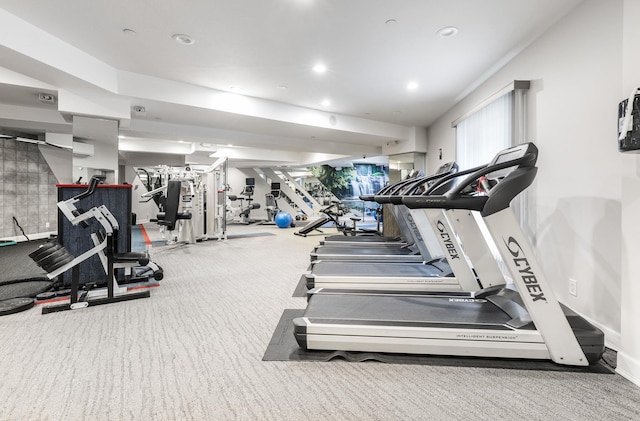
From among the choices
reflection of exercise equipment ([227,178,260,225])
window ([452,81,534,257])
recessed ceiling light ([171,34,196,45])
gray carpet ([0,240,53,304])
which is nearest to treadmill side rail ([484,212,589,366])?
window ([452,81,534,257])

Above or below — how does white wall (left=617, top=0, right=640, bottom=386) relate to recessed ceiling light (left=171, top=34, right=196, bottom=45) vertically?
below

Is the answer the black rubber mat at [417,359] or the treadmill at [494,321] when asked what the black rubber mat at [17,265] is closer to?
the black rubber mat at [417,359]

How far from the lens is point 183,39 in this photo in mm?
3326

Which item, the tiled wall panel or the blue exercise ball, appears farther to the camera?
the blue exercise ball

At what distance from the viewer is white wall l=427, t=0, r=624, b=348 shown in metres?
2.24

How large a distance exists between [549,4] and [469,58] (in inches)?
43.8

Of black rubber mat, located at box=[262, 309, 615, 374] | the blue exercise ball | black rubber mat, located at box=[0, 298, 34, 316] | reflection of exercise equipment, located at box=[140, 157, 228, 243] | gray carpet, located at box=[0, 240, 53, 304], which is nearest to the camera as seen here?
black rubber mat, located at box=[262, 309, 615, 374]

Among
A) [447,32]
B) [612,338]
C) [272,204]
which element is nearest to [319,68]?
[447,32]

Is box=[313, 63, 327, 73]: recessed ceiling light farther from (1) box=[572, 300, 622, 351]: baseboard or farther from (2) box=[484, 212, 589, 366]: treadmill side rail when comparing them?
(1) box=[572, 300, 622, 351]: baseboard

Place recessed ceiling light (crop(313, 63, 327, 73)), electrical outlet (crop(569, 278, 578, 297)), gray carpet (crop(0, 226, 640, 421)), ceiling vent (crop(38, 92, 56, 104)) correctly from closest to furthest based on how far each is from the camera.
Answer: gray carpet (crop(0, 226, 640, 421)) < electrical outlet (crop(569, 278, 578, 297)) < recessed ceiling light (crop(313, 63, 327, 73)) < ceiling vent (crop(38, 92, 56, 104))

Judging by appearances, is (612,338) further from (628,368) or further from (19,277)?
(19,277)

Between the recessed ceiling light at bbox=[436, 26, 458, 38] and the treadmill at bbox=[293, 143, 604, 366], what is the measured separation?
168 cm

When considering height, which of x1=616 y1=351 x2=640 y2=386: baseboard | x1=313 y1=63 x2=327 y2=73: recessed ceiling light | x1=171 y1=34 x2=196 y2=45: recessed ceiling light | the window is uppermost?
x1=313 y1=63 x2=327 y2=73: recessed ceiling light

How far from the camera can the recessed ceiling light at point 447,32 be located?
10.1 ft
